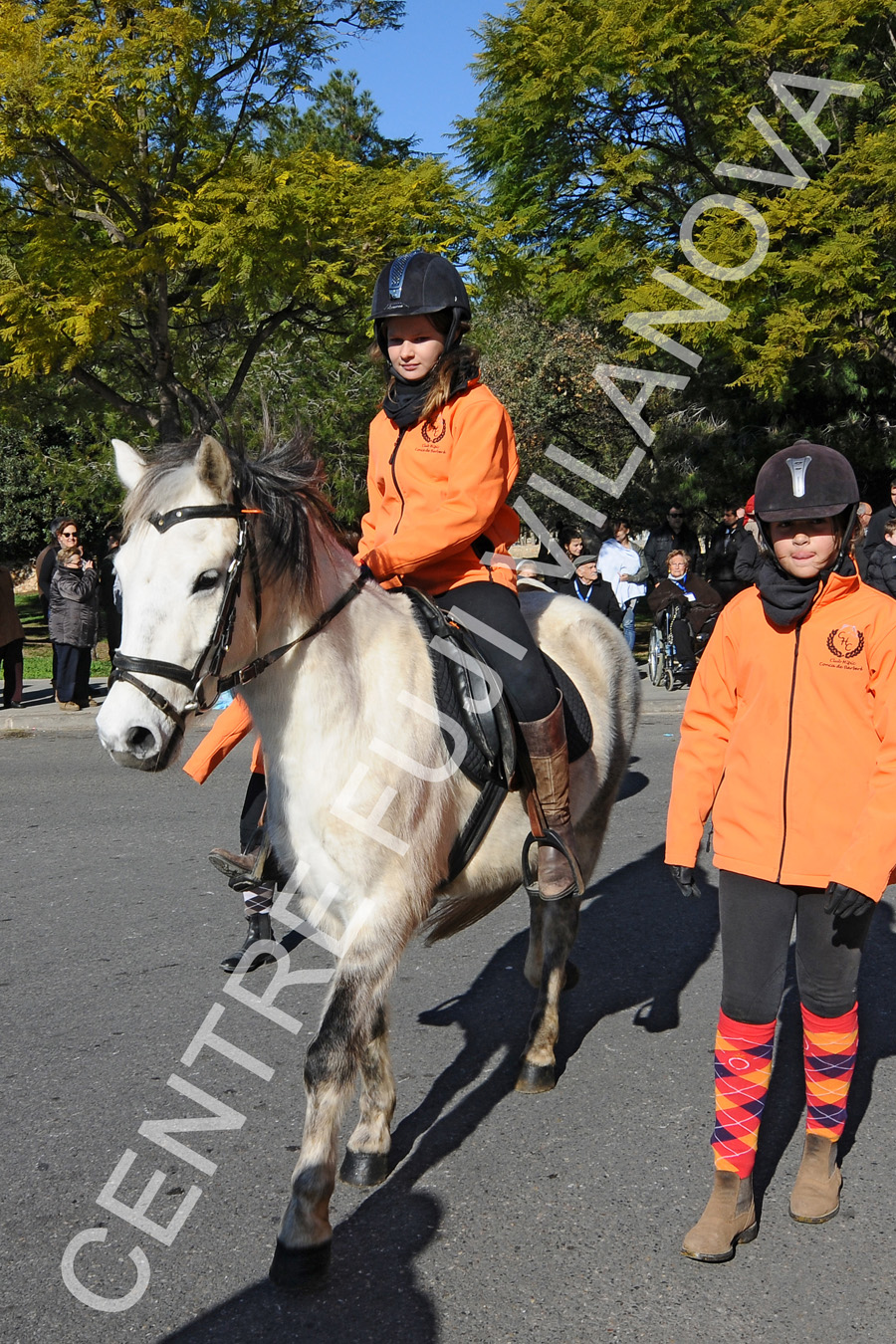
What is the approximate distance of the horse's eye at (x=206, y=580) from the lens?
2.80 metres

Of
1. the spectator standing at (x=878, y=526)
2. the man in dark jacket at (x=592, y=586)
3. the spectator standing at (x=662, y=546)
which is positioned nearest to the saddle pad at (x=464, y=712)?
the man in dark jacket at (x=592, y=586)

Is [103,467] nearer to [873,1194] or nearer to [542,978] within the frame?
[542,978]

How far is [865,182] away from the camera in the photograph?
13836 millimetres

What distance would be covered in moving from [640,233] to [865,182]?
3029mm

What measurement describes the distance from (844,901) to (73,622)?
429 inches

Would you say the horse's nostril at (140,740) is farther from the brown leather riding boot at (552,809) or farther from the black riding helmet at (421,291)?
the black riding helmet at (421,291)

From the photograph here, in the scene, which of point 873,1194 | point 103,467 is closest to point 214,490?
point 873,1194

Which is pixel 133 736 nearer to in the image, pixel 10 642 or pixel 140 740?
pixel 140 740

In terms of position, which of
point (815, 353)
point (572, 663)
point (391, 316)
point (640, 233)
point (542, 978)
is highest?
point (640, 233)

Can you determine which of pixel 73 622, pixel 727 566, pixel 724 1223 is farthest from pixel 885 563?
pixel 724 1223

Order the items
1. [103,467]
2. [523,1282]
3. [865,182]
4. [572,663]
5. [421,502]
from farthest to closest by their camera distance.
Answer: [103,467], [865,182], [572,663], [421,502], [523,1282]

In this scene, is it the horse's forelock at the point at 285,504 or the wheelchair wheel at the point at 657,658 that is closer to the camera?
the horse's forelock at the point at 285,504

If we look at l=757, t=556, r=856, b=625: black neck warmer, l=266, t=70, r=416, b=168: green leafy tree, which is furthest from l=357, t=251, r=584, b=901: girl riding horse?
l=266, t=70, r=416, b=168: green leafy tree

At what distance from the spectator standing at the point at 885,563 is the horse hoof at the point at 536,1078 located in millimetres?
8463
